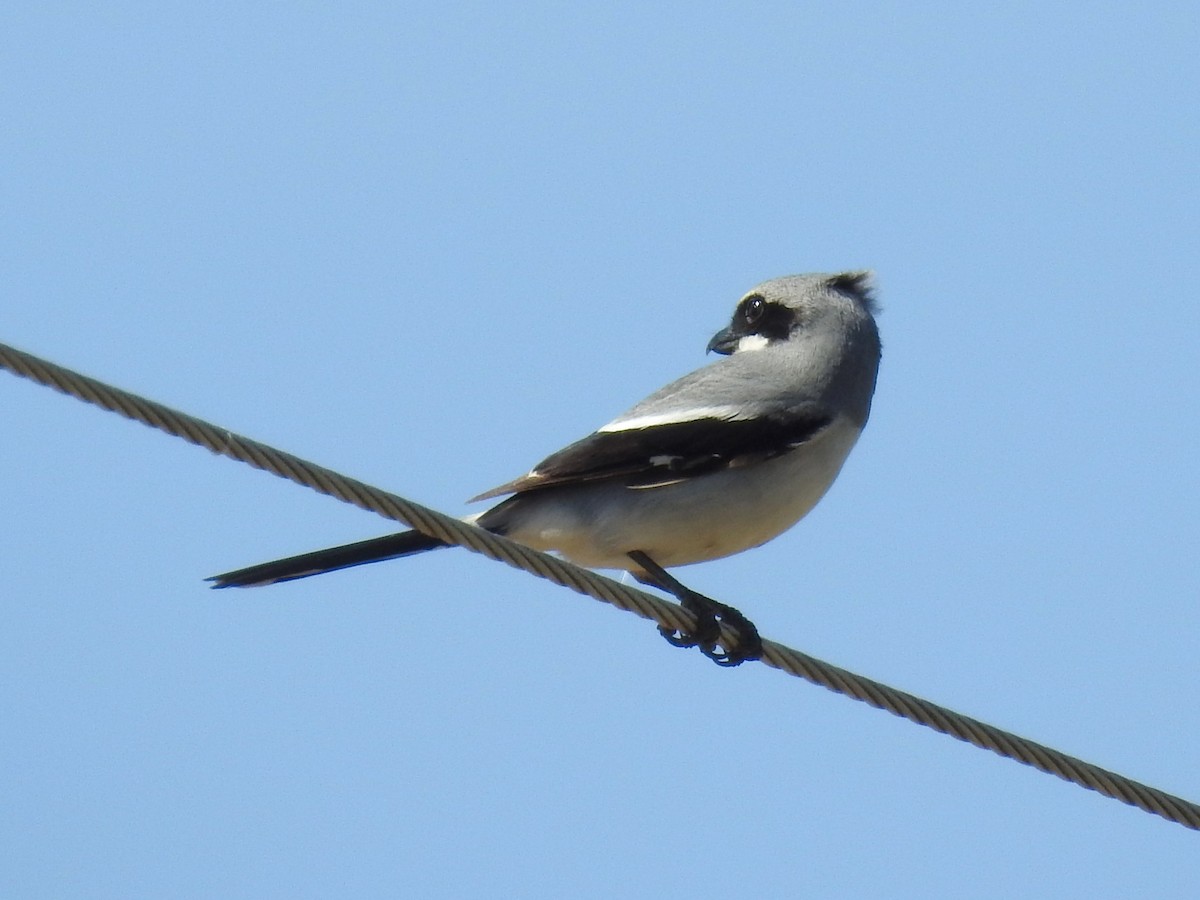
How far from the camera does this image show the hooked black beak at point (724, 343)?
32.1ft

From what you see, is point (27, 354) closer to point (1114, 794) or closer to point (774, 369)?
point (1114, 794)

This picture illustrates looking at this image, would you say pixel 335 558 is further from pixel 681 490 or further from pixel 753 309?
pixel 753 309

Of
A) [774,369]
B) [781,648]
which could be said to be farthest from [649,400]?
[781,648]

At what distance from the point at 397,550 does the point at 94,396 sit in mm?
2973

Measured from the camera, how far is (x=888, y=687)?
6215mm

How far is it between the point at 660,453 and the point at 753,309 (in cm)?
202

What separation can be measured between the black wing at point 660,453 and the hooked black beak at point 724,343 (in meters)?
1.63

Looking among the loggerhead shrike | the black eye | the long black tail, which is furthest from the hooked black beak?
the long black tail

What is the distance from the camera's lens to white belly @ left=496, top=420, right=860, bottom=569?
791 cm

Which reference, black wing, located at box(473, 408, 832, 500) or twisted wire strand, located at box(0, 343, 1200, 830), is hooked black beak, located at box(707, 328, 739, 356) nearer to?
black wing, located at box(473, 408, 832, 500)

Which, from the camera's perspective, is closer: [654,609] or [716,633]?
[654,609]

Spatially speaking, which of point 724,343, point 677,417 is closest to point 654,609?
point 677,417

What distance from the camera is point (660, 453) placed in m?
8.00

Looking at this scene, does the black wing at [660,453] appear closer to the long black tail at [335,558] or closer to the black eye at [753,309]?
the long black tail at [335,558]
